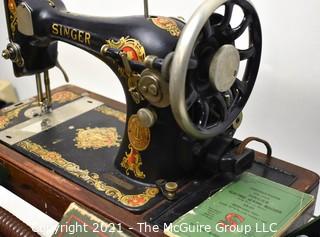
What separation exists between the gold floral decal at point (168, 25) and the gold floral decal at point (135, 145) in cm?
20

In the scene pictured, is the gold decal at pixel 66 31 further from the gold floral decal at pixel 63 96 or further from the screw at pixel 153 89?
the gold floral decal at pixel 63 96

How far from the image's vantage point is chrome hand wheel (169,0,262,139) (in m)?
0.81

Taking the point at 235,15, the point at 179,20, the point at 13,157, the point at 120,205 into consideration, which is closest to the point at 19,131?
the point at 13,157

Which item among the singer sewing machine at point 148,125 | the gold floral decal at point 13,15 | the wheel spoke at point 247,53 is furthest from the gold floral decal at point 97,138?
the wheel spoke at point 247,53

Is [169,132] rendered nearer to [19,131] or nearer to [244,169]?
[244,169]

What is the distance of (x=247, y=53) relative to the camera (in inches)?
39.8

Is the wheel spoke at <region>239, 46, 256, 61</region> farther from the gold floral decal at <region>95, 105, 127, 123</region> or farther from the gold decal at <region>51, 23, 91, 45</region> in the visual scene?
the gold floral decal at <region>95, 105, 127, 123</region>

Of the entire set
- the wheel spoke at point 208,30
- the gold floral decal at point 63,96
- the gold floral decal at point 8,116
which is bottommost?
the gold floral decal at point 8,116

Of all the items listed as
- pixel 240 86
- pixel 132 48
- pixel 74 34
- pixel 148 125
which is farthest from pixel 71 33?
pixel 240 86

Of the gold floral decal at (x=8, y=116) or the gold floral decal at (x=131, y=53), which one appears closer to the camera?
the gold floral decal at (x=131, y=53)

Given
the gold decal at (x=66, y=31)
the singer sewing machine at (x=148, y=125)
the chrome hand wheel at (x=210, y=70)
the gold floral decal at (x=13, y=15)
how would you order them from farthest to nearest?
the gold floral decal at (x=13, y=15) → the gold decal at (x=66, y=31) → the singer sewing machine at (x=148, y=125) → the chrome hand wheel at (x=210, y=70)

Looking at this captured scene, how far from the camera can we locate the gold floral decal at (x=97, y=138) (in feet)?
4.17

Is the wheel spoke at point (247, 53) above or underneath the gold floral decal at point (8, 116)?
above

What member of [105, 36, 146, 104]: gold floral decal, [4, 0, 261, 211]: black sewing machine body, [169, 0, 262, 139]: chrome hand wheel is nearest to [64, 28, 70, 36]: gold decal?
[4, 0, 261, 211]: black sewing machine body
